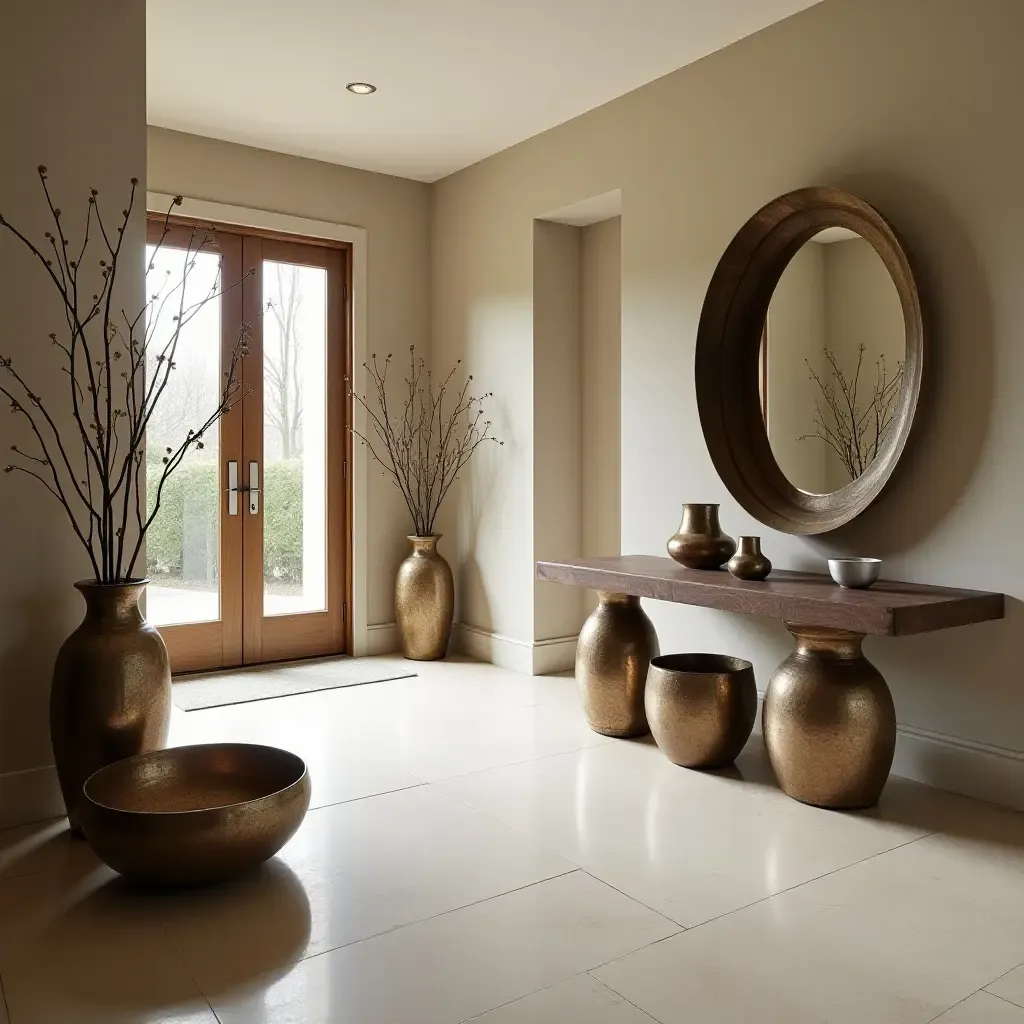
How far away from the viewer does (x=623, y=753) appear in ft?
11.2

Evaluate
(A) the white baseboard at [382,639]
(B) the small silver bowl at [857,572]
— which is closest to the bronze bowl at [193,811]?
(B) the small silver bowl at [857,572]

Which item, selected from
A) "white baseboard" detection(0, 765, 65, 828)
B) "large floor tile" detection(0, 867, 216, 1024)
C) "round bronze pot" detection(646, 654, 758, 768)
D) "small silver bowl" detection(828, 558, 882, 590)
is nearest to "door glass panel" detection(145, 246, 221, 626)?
"white baseboard" detection(0, 765, 65, 828)

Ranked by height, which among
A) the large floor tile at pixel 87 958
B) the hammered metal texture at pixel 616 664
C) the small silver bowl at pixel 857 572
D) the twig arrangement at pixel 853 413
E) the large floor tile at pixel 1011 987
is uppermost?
the twig arrangement at pixel 853 413

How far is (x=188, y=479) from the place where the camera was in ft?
15.5

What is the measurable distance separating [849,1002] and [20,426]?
8.54ft

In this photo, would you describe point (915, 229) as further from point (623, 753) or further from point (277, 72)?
point (277, 72)

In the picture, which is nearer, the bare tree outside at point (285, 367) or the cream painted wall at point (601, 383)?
the cream painted wall at point (601, 383)

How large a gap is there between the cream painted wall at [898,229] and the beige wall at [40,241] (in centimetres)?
211

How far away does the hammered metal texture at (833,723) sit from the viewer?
9.16 ft

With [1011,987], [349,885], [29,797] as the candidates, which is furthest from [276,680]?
[1011,987]

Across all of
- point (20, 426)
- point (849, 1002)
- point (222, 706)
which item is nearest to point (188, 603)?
point (222, 706)

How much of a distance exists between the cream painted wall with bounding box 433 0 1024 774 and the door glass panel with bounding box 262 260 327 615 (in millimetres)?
1117

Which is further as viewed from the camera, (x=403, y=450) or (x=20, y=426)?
(x=403, y=450)

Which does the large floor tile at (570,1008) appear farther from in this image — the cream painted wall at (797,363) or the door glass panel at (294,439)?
the door glass panel at (294,439)
